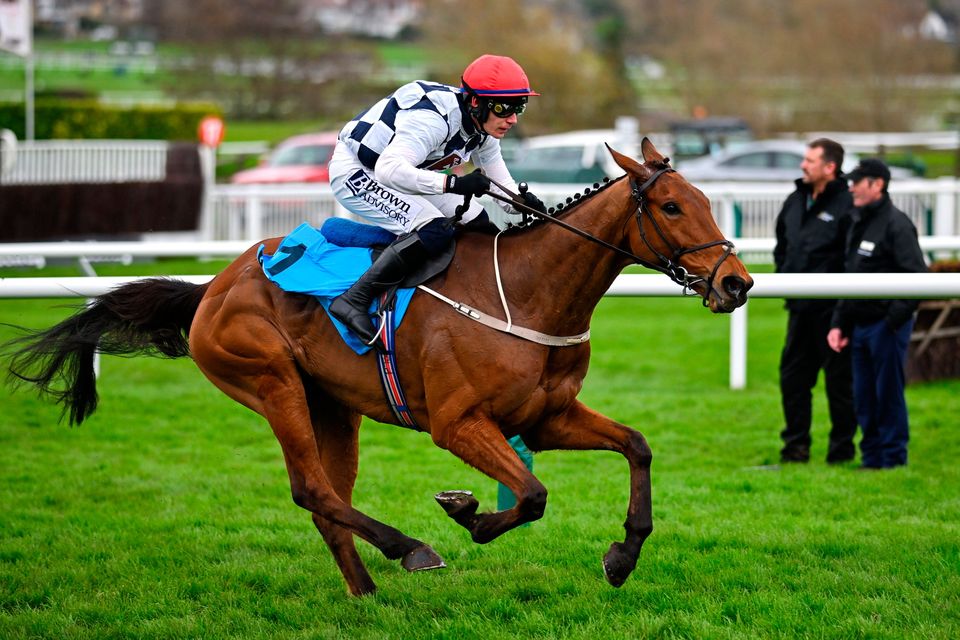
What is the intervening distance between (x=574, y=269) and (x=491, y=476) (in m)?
0.83

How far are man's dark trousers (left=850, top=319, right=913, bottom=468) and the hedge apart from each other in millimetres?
21120

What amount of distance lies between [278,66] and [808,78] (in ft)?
57.3

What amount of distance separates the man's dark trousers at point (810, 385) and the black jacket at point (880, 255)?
306 millimetres

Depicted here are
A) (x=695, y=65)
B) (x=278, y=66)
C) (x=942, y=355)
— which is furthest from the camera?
(x=278, y=66)

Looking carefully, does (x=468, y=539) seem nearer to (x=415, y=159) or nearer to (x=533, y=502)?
(x=533, y=502)

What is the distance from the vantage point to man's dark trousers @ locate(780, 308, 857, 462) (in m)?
7.62

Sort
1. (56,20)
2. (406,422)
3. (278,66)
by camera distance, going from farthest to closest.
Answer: (56,20) → (278,66) → (406,422)

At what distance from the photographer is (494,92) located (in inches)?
189

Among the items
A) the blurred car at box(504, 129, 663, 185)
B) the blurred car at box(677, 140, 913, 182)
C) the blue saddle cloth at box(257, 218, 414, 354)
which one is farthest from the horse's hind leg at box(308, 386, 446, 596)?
the blurred car at box(677, 140, 913, 182)

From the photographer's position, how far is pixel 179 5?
54.2 m

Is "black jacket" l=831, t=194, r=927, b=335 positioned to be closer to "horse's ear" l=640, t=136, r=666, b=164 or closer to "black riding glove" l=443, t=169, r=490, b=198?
"horse's ear" l=640, t=136, r=666, b=164

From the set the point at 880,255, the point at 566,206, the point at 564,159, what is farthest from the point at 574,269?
the point at 564,159

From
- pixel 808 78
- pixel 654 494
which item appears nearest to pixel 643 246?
pixel 654 494

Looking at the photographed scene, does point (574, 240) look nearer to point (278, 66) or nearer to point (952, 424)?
point (952, 424)
